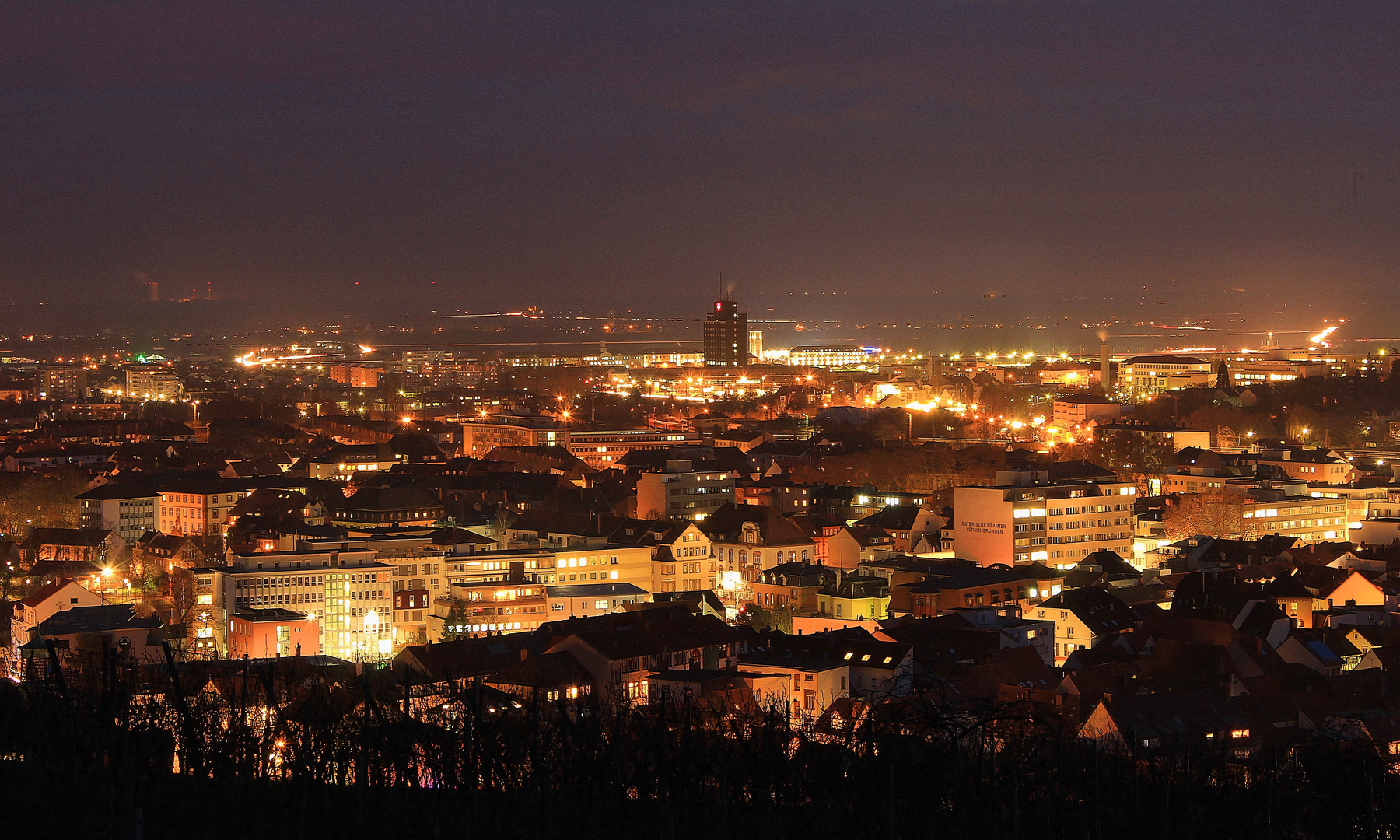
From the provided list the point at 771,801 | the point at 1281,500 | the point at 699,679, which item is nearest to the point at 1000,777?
the point at 771,801

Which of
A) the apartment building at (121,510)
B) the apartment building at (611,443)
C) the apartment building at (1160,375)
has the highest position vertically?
the apartment building at (1160,375)

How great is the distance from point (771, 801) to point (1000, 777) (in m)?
1.39

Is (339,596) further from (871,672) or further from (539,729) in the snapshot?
(539,729)

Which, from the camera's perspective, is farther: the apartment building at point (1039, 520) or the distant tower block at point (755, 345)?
the distant tower block at point (755, 345)

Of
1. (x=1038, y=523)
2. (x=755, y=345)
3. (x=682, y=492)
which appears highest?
(x=755, y=345)

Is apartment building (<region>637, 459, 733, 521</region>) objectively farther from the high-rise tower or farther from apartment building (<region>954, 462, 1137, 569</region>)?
the high-rise tower

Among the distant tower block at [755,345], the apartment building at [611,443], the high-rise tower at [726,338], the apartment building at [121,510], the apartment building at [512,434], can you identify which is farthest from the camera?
the distant tower block at [755,345]

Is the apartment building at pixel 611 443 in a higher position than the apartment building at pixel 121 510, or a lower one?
higher

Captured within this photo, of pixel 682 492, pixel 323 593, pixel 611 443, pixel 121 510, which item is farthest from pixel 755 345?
pixel 323 593

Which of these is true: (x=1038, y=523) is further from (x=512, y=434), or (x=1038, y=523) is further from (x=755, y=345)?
(x=755, y=345)

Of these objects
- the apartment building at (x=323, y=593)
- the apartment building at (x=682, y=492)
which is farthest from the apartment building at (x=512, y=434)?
the apartment building at (x=323, y=593)

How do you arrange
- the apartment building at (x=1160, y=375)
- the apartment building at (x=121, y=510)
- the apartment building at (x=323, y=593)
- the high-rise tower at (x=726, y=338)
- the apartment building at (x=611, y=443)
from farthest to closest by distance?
1. the high-rise tower at (x=726, y=338)
2. the apartment building at (x=1160, y=375)
3. the apartment building at (x=611, y=443)
4. the apartment building at (x=121, y=510)
5. the apartment building at (x=323, y=593)

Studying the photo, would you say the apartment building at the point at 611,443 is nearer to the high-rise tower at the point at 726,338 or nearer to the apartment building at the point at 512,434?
the apartment building at the point at 512,434

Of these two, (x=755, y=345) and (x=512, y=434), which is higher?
(x=755, y=345)
